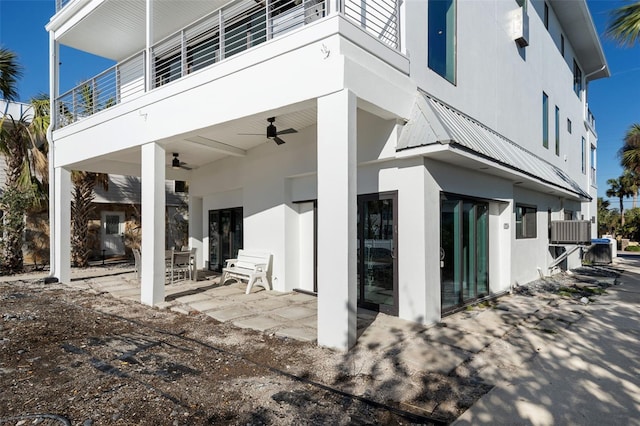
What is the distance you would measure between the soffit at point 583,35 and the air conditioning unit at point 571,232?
27.9 ft

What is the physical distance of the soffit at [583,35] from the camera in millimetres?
13969

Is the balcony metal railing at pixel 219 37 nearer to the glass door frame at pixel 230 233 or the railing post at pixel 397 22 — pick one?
the railing post at pixel 397 22

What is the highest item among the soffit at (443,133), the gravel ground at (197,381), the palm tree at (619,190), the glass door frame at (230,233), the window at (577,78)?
the window at (577,78)

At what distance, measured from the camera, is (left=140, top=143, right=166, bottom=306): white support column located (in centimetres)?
747

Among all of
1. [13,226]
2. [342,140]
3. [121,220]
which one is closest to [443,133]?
[342,140]

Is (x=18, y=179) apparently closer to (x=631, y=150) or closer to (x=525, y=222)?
(x=525, y=222)

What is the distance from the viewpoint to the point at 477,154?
6105 millimetres

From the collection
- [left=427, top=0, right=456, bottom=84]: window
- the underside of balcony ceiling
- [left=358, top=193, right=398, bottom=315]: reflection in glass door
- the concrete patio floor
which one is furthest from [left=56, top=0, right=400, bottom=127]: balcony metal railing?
the concrete patio floor

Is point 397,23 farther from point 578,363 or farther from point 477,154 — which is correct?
point 578,363

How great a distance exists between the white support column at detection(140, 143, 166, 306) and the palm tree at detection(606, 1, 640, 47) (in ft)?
29.0

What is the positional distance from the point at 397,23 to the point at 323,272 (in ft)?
14.8

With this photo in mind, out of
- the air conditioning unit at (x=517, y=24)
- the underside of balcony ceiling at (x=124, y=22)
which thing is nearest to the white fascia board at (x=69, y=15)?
the underside of balcony ceiling at (x=124, y=22)

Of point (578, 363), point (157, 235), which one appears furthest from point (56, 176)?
point (578, 363)

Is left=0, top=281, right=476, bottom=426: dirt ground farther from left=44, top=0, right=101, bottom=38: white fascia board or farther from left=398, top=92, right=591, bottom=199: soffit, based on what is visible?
left=44, top=0, right=101, bottom=38: white fascia board
